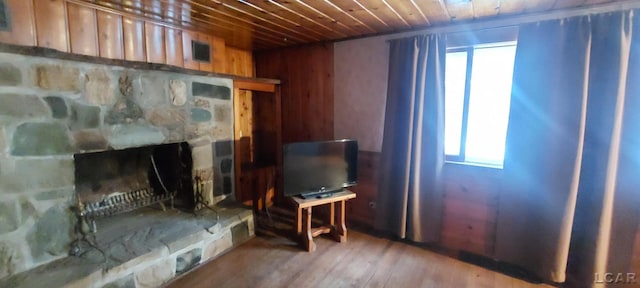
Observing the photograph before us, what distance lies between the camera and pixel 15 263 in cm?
174

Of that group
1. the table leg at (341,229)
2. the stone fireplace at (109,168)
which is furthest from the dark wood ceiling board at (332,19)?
the table leg at (341,229)

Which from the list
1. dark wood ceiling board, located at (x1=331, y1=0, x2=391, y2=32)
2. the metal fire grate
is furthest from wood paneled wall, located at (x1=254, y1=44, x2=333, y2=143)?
Answer: the metal fire grate

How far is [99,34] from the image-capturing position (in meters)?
2.14

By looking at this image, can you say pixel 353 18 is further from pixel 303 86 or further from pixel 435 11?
pixel 303 86

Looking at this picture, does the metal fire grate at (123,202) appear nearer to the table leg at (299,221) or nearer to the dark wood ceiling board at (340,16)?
the table leg at (299,221)

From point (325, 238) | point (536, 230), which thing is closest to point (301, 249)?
point (325, 238)

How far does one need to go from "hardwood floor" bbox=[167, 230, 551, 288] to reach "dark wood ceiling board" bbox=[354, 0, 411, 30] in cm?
197

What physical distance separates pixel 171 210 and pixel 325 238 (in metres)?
1.50

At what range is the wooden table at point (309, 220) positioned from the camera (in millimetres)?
2584

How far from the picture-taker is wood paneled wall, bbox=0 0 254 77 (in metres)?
1.82

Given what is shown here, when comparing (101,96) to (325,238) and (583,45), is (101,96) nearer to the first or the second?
(325,238)

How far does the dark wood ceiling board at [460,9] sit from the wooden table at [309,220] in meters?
1.70

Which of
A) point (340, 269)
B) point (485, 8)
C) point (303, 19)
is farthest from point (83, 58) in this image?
point (485, 8)

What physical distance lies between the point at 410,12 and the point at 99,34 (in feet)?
7.55
